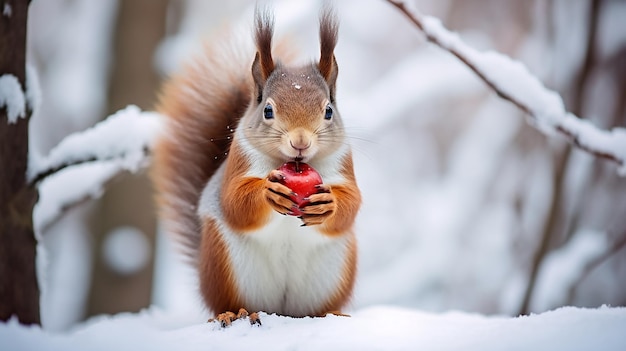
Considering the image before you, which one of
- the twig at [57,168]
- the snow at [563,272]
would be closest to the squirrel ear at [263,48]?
the twig at [57,168]

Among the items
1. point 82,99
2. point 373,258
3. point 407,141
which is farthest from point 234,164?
point 407,141

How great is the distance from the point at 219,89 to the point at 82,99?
3.26 meters

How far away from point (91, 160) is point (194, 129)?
456mm

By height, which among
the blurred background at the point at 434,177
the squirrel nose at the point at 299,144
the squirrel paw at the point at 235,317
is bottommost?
the squirrel paw at the point at 235,317

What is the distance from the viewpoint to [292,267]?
1.76 metres

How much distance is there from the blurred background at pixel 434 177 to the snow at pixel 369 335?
441mm

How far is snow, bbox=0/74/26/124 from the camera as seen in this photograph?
1.51m

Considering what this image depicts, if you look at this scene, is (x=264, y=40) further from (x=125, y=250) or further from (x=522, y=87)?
(x=125, y=250)

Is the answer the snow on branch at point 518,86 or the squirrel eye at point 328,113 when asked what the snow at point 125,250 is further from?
the snow on branch at point 518,86

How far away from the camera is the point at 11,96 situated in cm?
152

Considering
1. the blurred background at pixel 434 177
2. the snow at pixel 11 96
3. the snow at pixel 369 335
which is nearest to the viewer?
the snow at pixel 369 335

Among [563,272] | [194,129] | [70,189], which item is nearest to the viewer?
[70,189]

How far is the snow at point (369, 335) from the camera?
1.25 m

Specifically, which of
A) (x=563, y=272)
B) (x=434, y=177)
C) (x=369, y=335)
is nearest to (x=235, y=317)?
(x=369, y=335)
